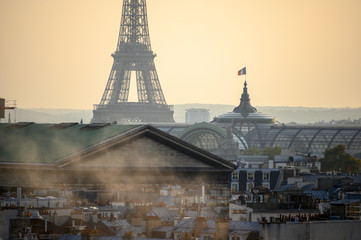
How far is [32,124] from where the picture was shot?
75688mm

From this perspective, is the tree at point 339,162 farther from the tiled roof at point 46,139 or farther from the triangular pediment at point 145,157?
the triangular pediment at point 145,157

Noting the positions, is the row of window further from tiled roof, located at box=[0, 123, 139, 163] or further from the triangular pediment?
the triangular pediment

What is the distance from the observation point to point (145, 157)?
69.9 m

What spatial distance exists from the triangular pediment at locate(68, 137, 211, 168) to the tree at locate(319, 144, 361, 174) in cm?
8878

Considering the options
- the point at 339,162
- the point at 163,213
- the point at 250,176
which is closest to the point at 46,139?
the point at 163,213

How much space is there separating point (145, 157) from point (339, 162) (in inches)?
4076

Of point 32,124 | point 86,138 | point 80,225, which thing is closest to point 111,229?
point 80,225

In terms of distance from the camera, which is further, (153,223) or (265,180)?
(265,180)

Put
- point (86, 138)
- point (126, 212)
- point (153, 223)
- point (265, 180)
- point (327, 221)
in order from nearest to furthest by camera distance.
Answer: point (327, 221) → point (153, 223) → point (126, 212) → point (86, 138) → point (265, 180)

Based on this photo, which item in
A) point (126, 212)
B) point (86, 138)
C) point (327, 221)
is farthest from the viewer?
point (86, 138)

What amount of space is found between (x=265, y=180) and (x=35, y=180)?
53.1m

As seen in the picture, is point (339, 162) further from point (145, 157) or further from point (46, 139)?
point (145, 157)

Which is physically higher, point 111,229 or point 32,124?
point 32,124

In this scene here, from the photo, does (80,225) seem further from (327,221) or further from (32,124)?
(32,124)
